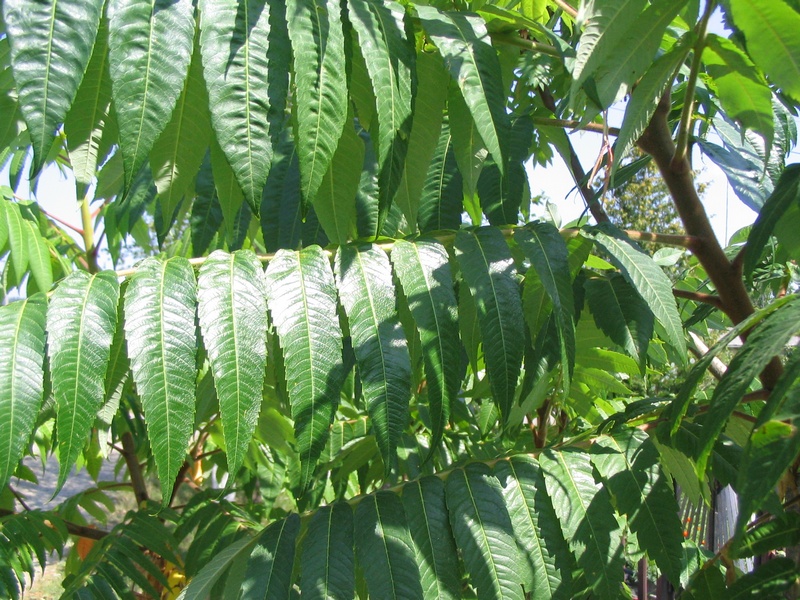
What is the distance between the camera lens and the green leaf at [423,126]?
1099 mm

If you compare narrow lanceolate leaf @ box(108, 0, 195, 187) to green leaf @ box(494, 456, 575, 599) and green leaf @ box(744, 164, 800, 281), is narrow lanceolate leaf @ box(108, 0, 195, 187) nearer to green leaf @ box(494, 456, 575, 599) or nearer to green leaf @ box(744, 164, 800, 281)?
green leaf @ box(494, 456, 575, 599)

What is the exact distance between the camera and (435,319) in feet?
3.09

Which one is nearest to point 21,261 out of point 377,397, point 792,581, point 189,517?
point 189,517

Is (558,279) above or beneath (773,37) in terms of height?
beneath

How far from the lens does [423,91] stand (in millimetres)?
1115

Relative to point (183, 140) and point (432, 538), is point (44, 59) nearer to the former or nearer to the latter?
point (183, 140)

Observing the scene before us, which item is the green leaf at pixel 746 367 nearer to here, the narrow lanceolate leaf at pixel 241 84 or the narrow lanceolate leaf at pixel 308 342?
the narrow lanceolate leaf at pixel 308 342

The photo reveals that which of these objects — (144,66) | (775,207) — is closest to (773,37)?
(775,207)

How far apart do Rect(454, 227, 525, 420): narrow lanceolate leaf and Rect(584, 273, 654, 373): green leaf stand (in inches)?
9.8

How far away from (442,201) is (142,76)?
1.69 feet

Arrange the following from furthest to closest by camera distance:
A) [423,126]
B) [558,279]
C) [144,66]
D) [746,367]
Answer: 1. [423,126]
2. [558,279]
3. [144,66]
4. [746,367]

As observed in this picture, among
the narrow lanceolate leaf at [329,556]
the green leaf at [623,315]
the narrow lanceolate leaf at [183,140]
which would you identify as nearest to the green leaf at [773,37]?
the green leaf at [623,315]

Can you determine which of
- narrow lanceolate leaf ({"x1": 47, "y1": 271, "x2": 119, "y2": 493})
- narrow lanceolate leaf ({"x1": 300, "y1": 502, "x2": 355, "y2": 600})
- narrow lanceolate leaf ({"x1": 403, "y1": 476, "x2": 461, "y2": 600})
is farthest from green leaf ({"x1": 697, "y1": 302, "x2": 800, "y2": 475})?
narrow lanceolate leaf ({"x1": 47, "y1": 271, "x2": 119, "y2": 493})

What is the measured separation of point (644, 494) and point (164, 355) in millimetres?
664
